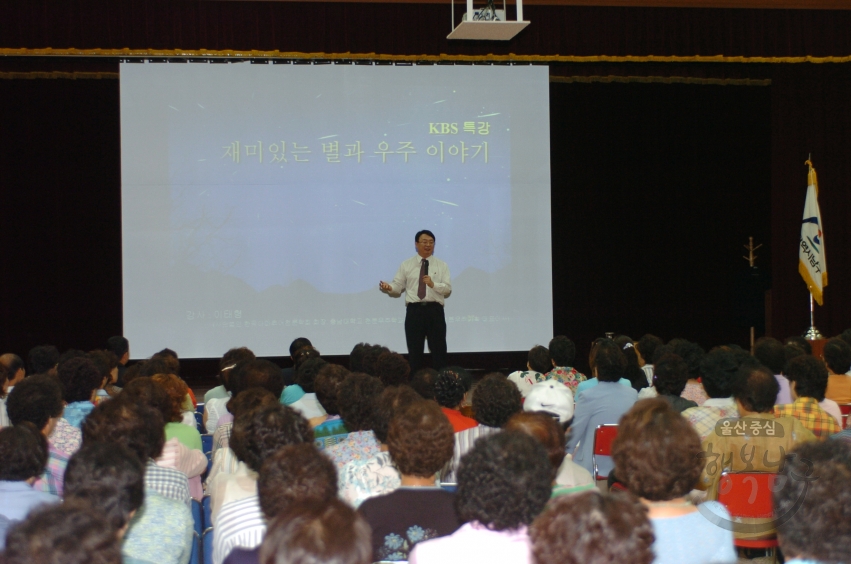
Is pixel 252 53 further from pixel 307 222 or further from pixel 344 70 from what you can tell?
pixel 307 222

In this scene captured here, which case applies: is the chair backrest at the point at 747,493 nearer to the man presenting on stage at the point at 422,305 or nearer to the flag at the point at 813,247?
the man presenting on stage at the point at 422,305

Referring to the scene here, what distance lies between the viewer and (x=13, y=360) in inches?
165

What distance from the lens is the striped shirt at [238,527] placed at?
175cm

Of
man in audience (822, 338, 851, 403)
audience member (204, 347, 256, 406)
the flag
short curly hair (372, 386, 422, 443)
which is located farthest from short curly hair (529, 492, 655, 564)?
the flag

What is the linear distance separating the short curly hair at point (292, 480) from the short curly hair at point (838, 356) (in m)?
3.05

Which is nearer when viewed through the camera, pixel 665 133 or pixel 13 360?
pixel 13 360

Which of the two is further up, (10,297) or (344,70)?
(344,70)

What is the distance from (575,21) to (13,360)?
552cm

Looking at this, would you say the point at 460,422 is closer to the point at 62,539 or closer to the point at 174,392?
the point at 174,392

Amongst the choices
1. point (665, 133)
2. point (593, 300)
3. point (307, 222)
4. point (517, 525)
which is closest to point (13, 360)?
point (307, 222)

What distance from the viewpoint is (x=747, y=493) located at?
2.26 meters

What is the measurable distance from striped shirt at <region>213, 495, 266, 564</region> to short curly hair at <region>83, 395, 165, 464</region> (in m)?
0.39

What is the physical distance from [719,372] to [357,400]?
140 cm

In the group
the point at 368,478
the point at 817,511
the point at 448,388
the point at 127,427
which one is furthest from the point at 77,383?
the point at 817,511
